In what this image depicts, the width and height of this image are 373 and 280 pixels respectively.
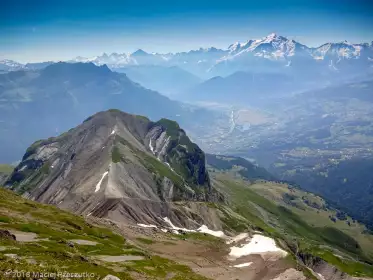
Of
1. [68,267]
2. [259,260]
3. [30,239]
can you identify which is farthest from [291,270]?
[68,267]

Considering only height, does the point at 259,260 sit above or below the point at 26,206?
below

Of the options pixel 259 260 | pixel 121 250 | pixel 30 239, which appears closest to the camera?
pixel 30 239

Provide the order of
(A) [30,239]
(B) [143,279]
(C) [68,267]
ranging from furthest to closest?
(A) [30,239], (B) [143,279], (C) [68,267]

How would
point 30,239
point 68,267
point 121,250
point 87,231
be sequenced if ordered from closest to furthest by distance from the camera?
point 68,267 → point 30,239 → point 121,250 → point 87,231

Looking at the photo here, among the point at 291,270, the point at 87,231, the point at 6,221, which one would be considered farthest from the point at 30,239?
the point at 291,270

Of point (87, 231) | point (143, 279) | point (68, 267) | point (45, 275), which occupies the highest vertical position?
point (45, 275)

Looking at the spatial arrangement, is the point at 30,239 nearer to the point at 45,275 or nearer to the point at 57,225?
the point at 57,225

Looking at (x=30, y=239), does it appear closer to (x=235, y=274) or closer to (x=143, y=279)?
(x=143, y=279)

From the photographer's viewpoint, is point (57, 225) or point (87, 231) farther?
point (87, 231)

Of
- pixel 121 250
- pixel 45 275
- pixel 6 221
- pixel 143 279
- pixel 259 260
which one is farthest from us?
pixel 259 260
